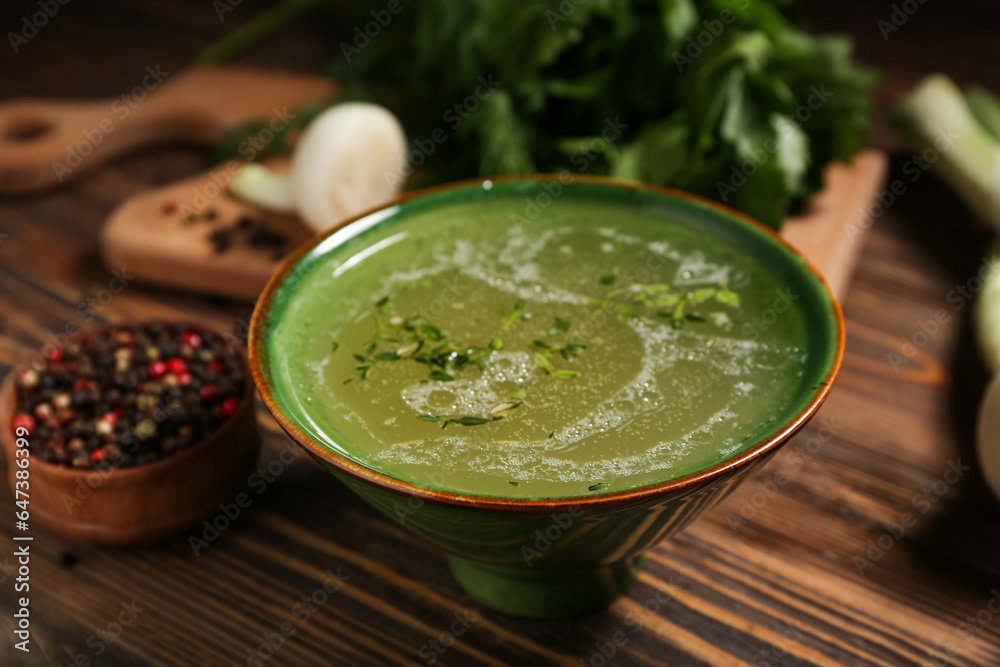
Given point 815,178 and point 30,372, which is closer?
point 30,372

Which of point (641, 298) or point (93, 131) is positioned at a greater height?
point (641, 298)

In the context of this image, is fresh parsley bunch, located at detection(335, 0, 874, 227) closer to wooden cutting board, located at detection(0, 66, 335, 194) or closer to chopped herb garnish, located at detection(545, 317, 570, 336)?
wooden cutting board, located at detection(0, 66, 335, 194)

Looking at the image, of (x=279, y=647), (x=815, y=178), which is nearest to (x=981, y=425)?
(x=815, y=178)

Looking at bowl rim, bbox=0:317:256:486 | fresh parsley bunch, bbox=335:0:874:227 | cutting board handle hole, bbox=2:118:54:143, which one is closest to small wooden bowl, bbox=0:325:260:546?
bowl rim, bbox=0:317:256:486

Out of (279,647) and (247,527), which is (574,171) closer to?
(247,527)

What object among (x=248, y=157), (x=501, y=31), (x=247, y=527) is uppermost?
(x=501, y=31)

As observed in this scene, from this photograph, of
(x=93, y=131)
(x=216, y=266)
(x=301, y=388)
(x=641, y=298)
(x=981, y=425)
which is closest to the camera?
(x=301, y=388)
